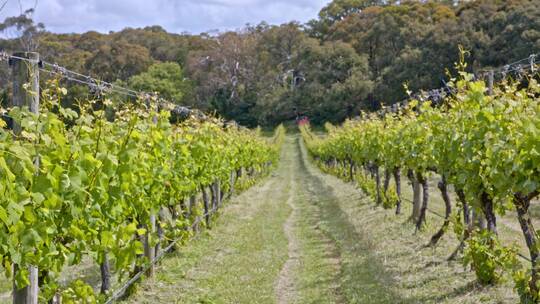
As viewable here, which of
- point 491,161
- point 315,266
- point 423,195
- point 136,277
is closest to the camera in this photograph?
point 491,161

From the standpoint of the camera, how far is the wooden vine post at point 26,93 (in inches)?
181

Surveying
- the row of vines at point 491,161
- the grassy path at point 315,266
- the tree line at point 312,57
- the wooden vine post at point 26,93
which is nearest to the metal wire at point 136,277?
the grassy path at point 315,266

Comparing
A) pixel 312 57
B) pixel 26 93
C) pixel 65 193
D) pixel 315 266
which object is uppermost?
pixel 312 57

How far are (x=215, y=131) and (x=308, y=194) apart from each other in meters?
9.50

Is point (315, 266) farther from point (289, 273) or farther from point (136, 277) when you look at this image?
point (136, 277)

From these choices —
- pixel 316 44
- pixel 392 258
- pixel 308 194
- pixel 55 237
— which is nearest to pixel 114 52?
pixel 316 44

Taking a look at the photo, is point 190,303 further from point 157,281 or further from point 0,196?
point 0,196

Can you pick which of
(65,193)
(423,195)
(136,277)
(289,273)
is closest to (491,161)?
(65,193)

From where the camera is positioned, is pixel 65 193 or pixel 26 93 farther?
pixel 26 93

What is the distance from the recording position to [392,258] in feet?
31.5

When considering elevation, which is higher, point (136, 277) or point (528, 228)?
point (528, 228)

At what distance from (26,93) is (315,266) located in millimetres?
6245

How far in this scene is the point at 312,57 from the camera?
64.2 m

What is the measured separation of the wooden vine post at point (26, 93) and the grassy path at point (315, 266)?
9.82 ft
